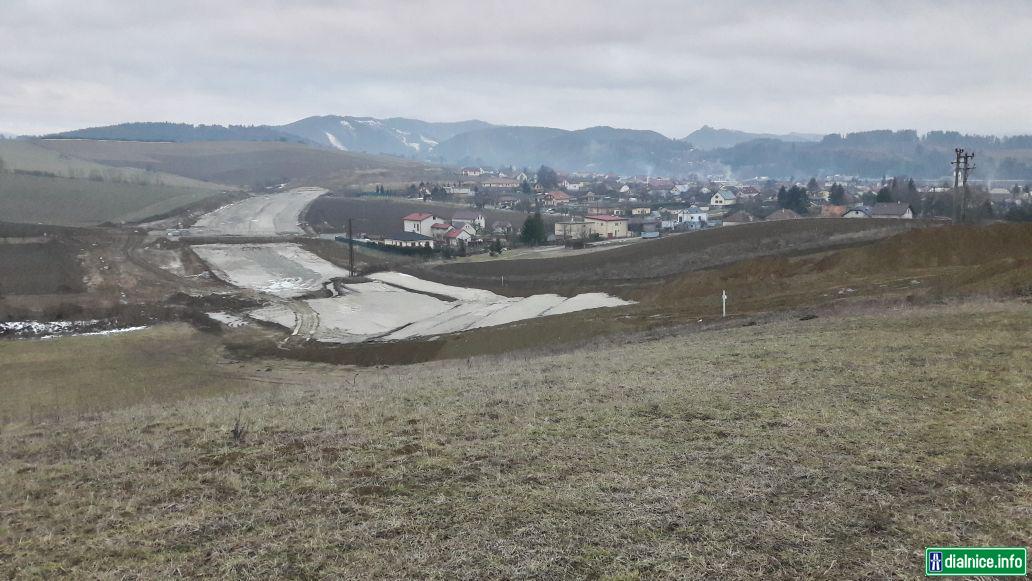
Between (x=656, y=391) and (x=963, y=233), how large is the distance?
112 feet

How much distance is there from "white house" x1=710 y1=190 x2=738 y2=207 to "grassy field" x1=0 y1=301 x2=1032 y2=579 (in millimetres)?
146807

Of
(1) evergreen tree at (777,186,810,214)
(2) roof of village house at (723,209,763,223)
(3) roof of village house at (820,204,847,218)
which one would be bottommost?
(2) roof of village house at (723,209,763,223)

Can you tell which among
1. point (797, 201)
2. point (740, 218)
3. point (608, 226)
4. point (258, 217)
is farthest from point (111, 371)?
point (797, 201)

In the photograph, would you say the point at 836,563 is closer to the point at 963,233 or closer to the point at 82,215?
the point at 963,233

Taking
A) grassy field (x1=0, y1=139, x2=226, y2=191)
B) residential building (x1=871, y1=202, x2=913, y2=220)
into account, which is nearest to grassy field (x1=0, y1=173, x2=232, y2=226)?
grassy field (x1=0, y1=139, x2=226, y2=191)

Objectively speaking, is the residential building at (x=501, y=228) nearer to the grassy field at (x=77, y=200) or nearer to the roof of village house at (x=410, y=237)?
the roof of village house at (x=410, y=237)

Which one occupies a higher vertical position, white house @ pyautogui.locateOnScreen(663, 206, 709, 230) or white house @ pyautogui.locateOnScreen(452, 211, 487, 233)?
white house @ pyautogui.locateOnScreen(452, 211, 487, 233)

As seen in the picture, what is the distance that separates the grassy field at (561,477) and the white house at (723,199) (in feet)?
482

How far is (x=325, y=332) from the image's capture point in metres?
44.6

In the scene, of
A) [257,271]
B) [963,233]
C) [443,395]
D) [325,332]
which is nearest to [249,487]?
[443,395]

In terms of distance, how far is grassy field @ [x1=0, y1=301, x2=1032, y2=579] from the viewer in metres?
7.13

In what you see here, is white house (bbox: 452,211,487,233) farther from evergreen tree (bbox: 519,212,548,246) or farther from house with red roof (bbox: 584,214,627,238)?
evergreen tree (bbox: 519,212,548,246)

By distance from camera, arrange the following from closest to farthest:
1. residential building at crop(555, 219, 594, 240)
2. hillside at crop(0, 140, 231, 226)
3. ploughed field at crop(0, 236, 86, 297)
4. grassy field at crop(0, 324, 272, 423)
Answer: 1. grassy field at crop(0, 324, 272, 423)
2. ploughed field at crop(0, 236, 86, 297)
3. residential building at crop(555, 219, 594, 240)
4. hillside at crop(0, 140, 231, 226)

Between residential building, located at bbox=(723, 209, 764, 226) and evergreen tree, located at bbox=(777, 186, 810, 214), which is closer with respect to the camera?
residential building, located at bbox=(723, 209, 764, 226)
